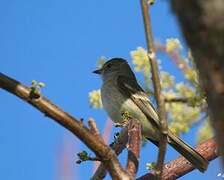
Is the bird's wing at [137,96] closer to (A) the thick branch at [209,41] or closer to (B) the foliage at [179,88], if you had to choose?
(B) the foliage at [179,88]

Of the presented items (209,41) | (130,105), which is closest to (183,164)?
(130,105)

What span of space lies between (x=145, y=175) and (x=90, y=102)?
7.90 feet

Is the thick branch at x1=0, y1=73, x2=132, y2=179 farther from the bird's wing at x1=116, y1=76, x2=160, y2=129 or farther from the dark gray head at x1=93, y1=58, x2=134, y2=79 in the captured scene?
the dark gray head at x1=93, y1=58, x2=134, y2=79

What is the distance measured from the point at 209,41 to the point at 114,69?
8.64 meters

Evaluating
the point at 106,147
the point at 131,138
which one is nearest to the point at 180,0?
the point at 106,147

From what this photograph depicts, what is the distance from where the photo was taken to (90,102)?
623cm

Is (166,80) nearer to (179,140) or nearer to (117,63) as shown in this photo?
(179,140)

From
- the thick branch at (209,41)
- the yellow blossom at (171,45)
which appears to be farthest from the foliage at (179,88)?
the thick branch at (209,41)

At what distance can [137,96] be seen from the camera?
7.74 metres

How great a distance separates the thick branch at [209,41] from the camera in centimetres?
82

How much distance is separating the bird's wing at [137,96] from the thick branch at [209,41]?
19.7 ft

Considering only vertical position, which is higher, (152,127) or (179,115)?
(152,127)

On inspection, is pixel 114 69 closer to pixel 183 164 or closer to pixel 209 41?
pixel 183 164

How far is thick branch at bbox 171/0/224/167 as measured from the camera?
0.82 meters
